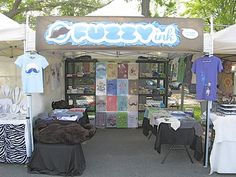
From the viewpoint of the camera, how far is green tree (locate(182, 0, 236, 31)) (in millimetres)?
9992

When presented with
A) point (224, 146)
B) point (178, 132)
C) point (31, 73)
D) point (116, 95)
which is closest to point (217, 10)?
point (116, 95)

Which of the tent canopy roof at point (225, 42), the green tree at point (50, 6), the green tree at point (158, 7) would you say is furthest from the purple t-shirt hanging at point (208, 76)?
the green tree at point (50, 6)

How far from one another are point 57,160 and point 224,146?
243 cm

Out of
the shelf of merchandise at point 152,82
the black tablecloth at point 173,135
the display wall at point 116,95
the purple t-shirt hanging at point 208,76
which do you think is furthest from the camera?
the shelf of merchandise at point 152,82

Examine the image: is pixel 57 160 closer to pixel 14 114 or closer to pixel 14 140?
pixel 14 140

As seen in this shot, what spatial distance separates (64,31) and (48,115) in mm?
1832

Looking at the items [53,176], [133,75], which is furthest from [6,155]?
[133,75]

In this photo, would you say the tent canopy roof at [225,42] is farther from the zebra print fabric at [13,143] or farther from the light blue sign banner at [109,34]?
the zebra print fabric at [13,143]

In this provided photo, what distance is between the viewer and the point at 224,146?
4602 mm

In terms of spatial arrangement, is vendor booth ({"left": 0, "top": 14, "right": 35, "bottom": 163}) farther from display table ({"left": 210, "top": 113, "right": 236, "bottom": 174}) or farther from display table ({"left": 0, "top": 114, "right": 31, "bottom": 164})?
display table ({"left": 210, "top": 113, "right": 236, "bottom": 174})

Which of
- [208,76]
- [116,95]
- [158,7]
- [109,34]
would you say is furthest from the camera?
[158,7]

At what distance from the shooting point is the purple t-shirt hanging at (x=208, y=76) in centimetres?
473

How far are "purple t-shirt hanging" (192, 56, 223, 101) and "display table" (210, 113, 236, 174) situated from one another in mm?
367

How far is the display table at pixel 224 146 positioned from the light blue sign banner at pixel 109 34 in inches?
52.1
